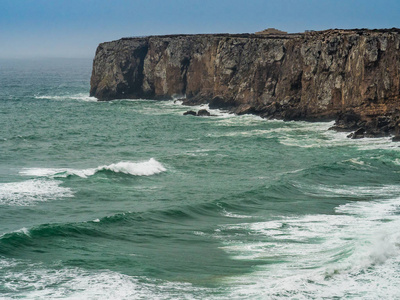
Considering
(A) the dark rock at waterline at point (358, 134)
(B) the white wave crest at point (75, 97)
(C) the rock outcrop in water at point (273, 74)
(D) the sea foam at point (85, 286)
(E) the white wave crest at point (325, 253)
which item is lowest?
(D) the sea foam at point (85, 286)

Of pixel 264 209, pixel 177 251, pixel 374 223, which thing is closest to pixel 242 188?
pixel 264 209

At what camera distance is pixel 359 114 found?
59.9 metres

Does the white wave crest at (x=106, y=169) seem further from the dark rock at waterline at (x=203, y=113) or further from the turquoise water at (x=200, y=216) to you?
the dark rock at waterline at (x=203, y=113)

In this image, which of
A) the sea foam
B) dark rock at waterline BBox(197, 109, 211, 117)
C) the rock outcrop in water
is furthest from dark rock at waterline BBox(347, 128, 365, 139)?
the sea foam

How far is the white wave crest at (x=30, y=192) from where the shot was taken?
35.3 metres

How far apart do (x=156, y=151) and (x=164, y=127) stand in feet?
50.4

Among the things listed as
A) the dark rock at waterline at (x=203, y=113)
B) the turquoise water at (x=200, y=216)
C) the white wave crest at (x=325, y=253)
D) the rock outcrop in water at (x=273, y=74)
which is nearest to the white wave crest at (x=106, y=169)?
the turquoise water at (x=200, y=216)

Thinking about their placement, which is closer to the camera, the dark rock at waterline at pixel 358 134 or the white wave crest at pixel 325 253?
the white wave crest at pixel 325 253

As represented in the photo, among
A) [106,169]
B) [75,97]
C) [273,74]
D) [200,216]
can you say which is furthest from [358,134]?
[75,97]

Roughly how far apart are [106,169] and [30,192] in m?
7.63

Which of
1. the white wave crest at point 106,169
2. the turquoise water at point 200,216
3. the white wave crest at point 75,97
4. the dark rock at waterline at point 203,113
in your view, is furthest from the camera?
the white wave crest at point 75,97

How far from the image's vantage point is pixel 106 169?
1734 inches

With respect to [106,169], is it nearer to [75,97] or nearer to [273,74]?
[273,74]

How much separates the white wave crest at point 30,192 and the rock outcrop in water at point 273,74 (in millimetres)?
29011
